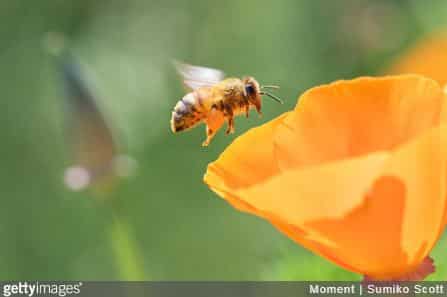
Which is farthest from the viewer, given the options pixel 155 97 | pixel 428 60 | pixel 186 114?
pixel 155 97

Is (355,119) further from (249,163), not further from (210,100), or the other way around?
(210,100)

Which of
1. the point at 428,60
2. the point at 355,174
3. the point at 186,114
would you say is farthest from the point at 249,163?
the point at 428,60

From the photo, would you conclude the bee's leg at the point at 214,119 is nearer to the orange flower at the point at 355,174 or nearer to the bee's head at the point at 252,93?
the bee's head at the point at 252,93

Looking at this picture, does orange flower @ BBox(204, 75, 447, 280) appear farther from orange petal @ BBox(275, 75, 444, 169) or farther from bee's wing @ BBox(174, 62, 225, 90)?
bee's wing @ BBox(174, 62, 225, 90)

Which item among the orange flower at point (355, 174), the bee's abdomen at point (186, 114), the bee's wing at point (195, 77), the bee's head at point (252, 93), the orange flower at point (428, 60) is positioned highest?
the orange flower at point (428, 60)

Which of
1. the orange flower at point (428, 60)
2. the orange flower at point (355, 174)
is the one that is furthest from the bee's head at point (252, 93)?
the orange flower at point (428, 60)

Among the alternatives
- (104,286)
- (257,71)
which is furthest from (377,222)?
(257,71)
